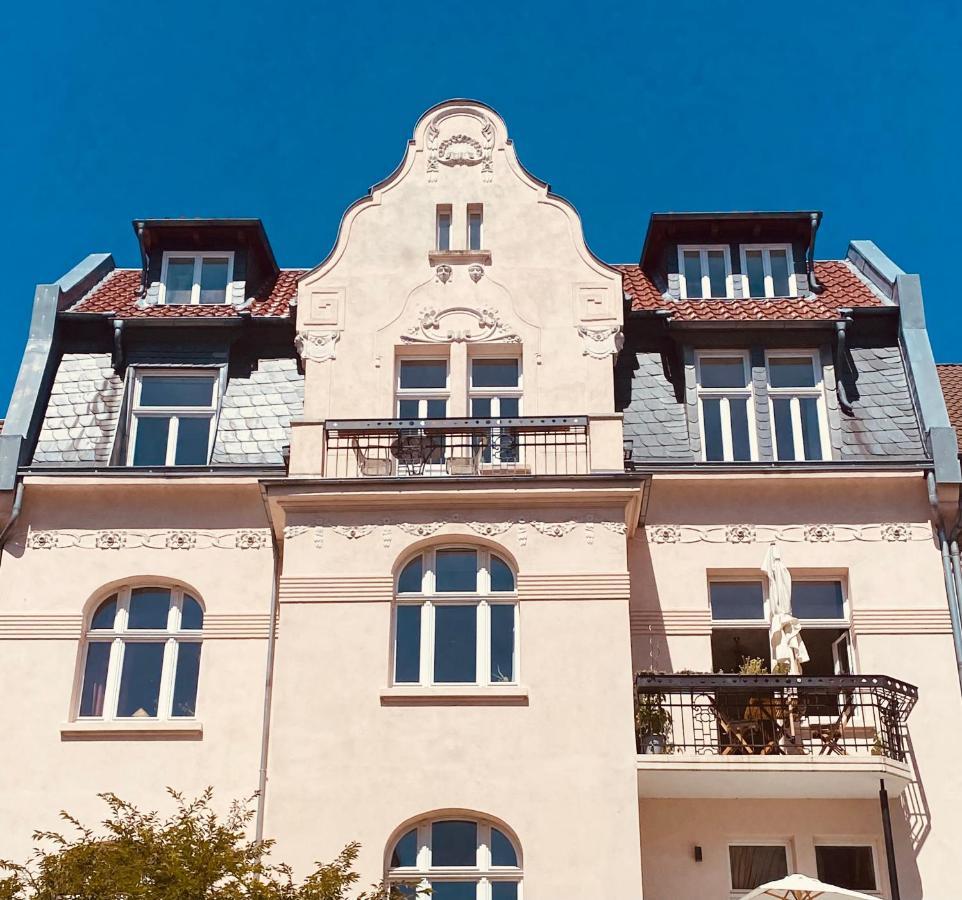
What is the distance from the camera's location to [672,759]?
19.6 meters

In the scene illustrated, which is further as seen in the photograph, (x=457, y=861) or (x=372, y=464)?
(x=372, y=464)

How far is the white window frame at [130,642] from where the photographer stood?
21.4 metres

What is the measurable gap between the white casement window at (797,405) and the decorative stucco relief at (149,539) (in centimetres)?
800

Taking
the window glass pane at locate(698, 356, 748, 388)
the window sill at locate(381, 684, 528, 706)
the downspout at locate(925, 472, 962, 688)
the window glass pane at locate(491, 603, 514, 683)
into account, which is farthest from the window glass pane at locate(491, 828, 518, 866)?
the window glass pane at locate(698, 356, 748, 388)

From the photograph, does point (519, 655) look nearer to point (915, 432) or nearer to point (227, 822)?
point (227, 822)

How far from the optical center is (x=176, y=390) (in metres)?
24.4

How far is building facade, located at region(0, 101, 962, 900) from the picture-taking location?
19.8 m

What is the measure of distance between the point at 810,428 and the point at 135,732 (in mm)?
10922

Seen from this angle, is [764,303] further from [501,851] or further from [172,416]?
[501,851]

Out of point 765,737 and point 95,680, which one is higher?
point 95,680

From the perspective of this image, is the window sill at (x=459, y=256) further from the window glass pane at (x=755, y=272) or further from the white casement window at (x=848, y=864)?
the white casement window at (x=848, y=864)

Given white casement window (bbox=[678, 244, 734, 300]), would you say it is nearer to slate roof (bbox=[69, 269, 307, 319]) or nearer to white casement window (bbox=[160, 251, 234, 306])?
slate roof (bbox=[69, 269, 307, 319])

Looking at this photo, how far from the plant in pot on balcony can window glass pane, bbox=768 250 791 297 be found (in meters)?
8.63

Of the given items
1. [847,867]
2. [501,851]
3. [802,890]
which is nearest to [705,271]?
[847,867]
